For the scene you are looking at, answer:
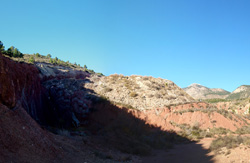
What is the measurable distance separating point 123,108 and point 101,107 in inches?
117

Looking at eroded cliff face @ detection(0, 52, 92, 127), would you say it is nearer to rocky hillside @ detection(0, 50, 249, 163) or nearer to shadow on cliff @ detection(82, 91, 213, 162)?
rocky hillside @ detection(0, 50, 249, 163)

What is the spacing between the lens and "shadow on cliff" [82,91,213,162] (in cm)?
1588

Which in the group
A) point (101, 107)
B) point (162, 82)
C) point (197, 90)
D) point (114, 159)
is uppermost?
point (197, 90)

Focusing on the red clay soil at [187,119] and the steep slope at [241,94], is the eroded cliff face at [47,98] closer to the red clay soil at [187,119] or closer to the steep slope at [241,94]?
the red clay soil at [187,119]

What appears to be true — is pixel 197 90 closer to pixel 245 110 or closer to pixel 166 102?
pixel 245 110

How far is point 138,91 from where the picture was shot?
3150cm

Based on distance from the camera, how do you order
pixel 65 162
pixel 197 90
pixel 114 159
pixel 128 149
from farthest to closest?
1. pixel 197 90
2. pixel 128 149
3. pixel 114 159
4. pixel 65 162

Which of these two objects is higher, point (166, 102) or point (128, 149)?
point (166, 102)

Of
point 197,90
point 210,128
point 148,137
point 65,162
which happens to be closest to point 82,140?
point 65,162

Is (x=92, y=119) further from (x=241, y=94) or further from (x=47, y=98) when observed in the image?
(x=241, y=94)

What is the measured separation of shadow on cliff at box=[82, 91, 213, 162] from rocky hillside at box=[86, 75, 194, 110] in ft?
10.0

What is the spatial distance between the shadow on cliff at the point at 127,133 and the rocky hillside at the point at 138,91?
3.06 metres

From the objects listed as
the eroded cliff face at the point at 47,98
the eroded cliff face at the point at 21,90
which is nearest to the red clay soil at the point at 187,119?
the eroded cliff face at the point at 47,98

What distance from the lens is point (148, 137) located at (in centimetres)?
1958
